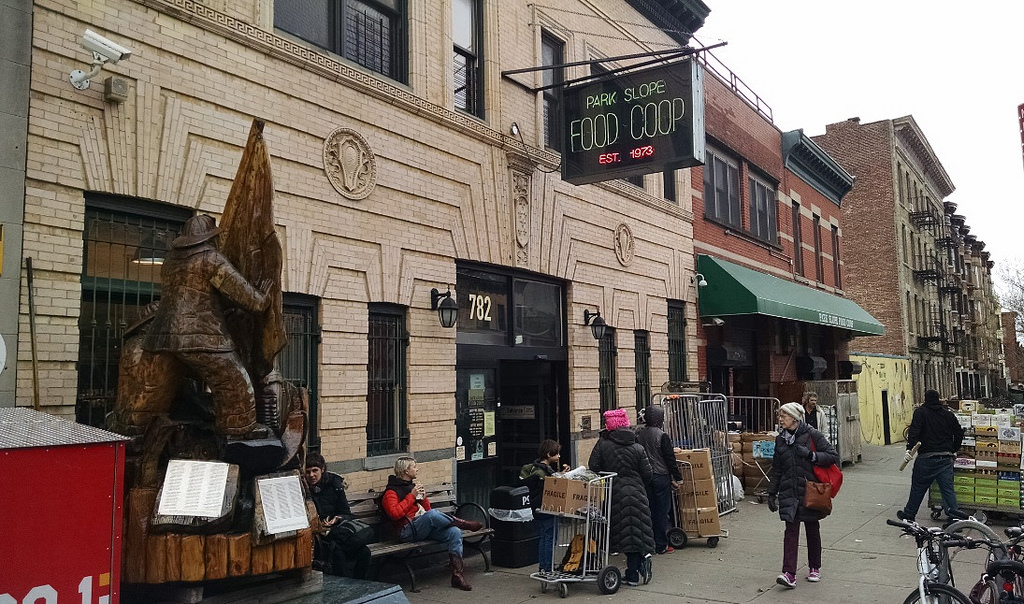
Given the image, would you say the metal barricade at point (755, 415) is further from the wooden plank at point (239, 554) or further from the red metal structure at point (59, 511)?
the red metal structure at point (59, 511)

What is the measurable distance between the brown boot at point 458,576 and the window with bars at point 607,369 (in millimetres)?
5657

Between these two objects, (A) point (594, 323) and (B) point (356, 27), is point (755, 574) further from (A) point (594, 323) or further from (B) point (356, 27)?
(B) point (356, 27)

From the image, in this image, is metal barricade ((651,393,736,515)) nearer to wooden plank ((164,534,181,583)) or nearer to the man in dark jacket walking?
the man in dark jacket walking

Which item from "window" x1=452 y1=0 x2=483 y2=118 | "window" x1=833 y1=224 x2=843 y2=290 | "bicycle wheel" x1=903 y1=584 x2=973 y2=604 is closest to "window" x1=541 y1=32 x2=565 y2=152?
"window" x1=452 y1=0 x2=483 y2=118

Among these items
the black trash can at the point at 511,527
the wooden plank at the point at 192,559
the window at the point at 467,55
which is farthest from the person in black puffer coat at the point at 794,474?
the window at the point at 467,55

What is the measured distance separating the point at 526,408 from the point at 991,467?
6567mm

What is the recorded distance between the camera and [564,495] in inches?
316

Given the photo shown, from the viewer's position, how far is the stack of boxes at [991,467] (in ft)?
36.9

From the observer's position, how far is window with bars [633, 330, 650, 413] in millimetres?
14672

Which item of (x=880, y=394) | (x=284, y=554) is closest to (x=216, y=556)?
(x=284, y=554)

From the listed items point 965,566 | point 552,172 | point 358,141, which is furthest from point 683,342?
point 358,141

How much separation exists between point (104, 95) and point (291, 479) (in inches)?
150

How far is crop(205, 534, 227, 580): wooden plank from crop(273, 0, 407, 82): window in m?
5.87

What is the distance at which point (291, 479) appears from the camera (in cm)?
480
